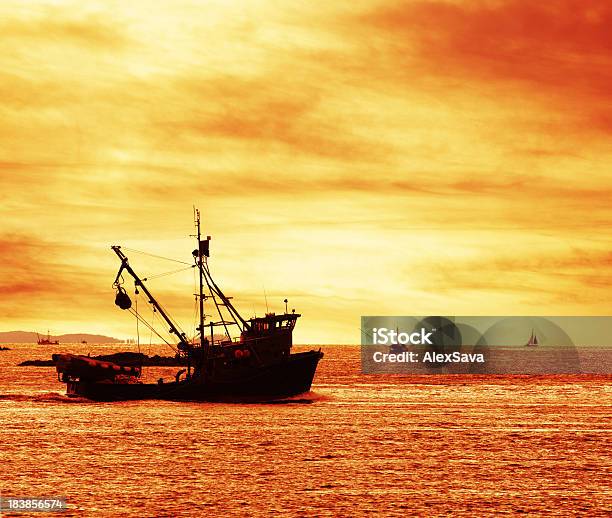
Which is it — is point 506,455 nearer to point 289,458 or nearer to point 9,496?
point 289,458

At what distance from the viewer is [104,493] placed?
44.3m

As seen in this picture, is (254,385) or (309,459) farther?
(254,385)

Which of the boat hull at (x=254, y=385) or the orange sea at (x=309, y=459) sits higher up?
the boat hull at (x=254, y=385)

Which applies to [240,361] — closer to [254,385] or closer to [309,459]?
[254,385]

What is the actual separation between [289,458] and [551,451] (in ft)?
59.0

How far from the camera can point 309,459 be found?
184 ft

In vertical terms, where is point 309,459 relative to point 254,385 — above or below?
below

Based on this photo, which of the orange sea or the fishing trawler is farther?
the fishing trawler

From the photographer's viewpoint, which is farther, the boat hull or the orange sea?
the boat hull

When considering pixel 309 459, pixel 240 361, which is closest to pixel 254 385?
pixel 240 361

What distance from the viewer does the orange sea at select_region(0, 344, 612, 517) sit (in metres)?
41.9

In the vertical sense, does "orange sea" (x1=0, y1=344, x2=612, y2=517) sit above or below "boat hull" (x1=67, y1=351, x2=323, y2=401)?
below

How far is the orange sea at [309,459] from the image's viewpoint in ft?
137

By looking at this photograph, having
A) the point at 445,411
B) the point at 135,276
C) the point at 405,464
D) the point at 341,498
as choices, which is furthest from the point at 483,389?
the point at 341,498
